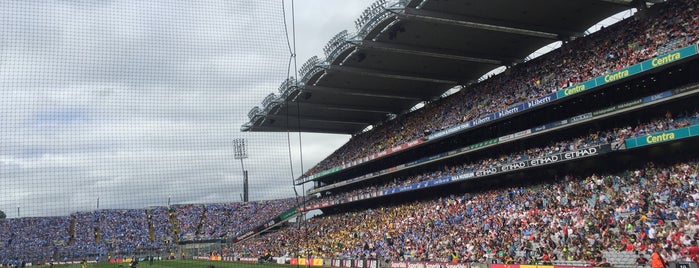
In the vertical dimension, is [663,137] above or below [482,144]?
below

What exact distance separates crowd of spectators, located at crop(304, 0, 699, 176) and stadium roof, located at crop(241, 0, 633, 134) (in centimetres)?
115

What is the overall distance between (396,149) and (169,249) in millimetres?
26525

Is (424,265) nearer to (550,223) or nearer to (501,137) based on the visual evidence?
(550,223)

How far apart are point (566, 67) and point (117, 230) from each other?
46600mm

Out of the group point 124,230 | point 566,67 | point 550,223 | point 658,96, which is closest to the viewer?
point 658,96

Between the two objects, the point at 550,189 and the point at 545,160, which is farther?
the point at 550,189

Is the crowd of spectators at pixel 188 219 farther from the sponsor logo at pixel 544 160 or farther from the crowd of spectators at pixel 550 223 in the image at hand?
the sponsor logo at pixel 544 160

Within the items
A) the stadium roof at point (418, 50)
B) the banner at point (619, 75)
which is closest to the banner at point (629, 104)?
the banner at point (619, 75)

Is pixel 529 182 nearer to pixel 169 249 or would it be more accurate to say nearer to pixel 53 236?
pixel 169 249

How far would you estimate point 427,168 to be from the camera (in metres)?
37.6

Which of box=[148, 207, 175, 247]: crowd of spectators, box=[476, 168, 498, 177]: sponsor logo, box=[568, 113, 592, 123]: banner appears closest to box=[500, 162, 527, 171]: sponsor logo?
box=[476, 168, 498, 177]: sponsor logo

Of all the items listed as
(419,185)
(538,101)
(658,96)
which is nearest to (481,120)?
(538,101)

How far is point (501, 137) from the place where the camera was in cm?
2955

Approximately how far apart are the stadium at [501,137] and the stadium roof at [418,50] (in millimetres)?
123
